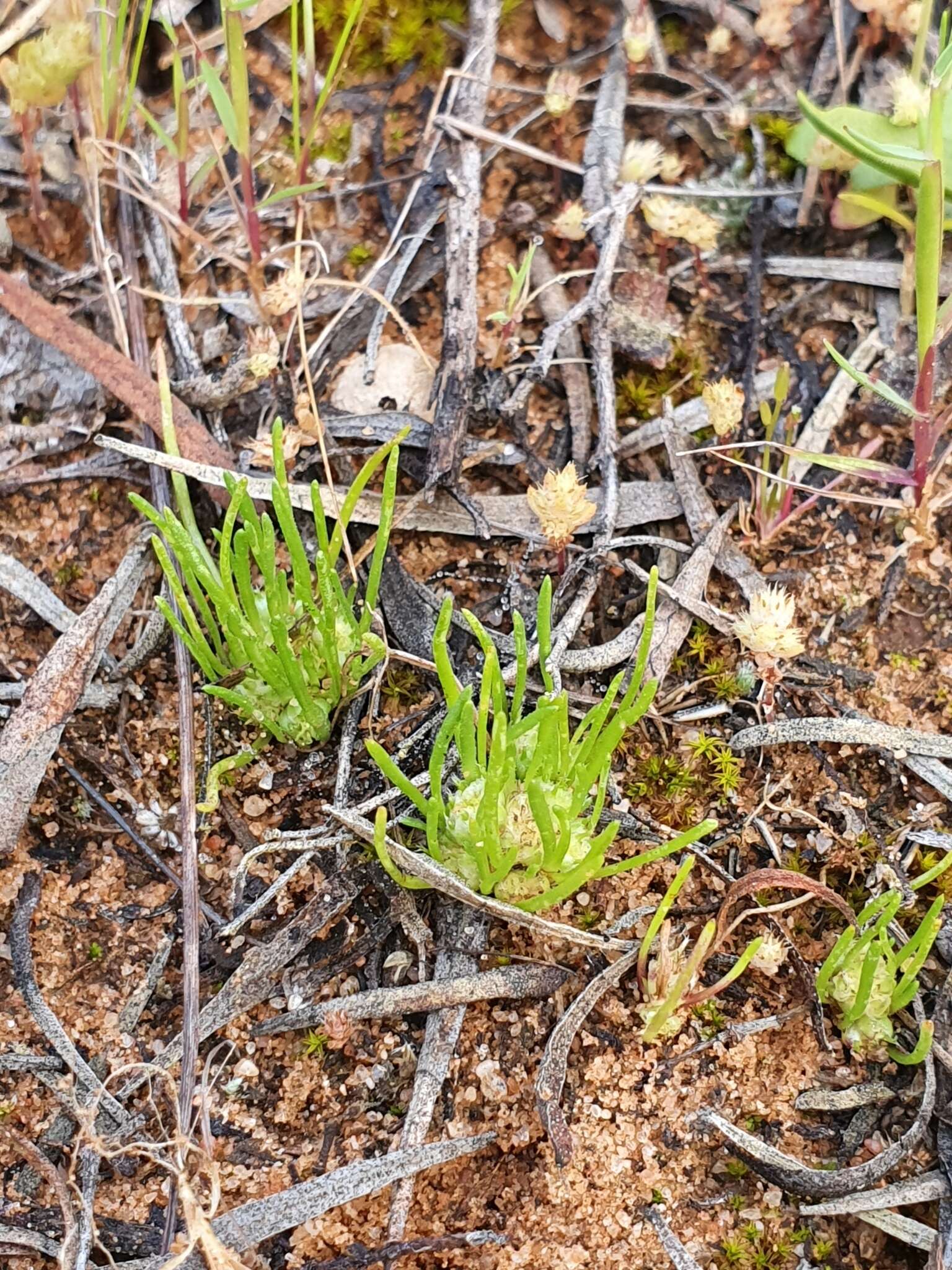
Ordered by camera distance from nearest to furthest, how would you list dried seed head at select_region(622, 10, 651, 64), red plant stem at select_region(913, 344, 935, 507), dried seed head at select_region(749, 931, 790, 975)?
1. dried seed head at select_region(749, 931, 790, 975)
2. red plant stem at select_region(913, 344, 935, 507)
3. dried seed head at select_region(622, 10, 651, 64)

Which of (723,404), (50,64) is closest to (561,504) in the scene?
(723,404)

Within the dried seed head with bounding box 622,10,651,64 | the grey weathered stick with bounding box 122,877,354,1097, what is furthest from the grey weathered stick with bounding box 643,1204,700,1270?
the dried seed head with bounding box 622,10,651,64

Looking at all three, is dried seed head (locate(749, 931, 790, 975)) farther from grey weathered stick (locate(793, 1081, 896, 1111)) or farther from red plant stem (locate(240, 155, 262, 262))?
red plant stem (locate(240, 155, 262, 262))

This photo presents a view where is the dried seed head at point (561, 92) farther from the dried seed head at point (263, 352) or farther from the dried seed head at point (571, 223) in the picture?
the dried seed head at point (263, 352)

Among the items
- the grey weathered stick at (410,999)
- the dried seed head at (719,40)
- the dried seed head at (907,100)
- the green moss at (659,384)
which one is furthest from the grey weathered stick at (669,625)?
the dried seed head at (719,40)

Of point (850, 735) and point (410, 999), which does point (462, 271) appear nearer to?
point (850, 735)

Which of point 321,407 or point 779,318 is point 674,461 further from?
point 321,407
